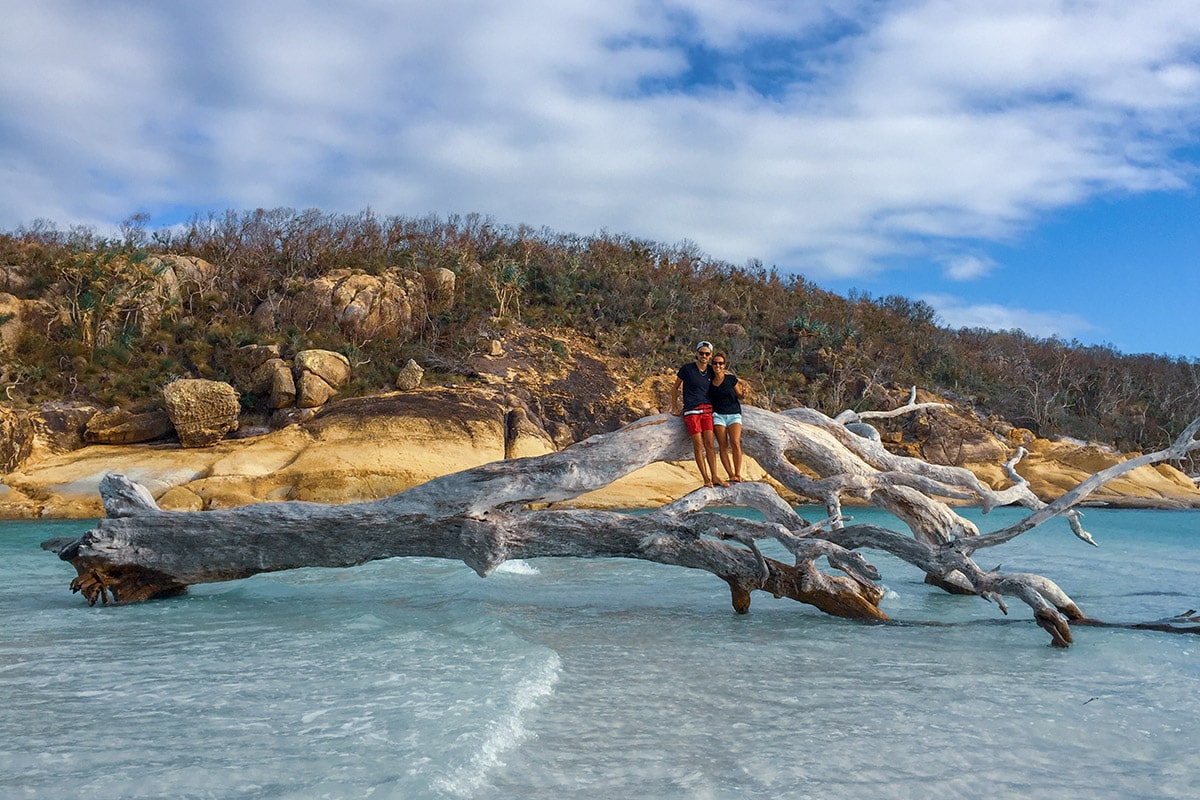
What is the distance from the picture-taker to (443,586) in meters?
11.1

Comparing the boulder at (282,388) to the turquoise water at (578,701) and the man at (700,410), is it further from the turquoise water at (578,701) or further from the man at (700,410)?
the man at (700,410)

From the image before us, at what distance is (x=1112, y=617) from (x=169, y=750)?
9.26 metres

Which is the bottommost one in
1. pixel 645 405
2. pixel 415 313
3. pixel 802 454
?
pixel 802 454

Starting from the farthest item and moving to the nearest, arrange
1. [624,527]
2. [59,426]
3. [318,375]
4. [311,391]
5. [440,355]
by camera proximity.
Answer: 1. [440,355]
2. [318,375]
3. [311,391]
4. [59,426]
5. [624,527]

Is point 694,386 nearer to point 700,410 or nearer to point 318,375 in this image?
point 700,410

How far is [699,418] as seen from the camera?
8641 mm

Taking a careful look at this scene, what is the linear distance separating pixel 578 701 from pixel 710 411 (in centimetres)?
379

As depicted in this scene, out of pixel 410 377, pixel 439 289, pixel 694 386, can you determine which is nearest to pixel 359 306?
pixel 439 289

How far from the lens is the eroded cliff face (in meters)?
21.0

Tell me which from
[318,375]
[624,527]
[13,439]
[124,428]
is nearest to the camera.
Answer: [624,527]

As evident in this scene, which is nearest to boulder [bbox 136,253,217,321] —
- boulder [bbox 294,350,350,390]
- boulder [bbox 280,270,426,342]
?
boulder [bbox 280,270,426,342]

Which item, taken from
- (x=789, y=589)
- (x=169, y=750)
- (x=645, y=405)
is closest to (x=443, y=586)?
(x=789, y=589)

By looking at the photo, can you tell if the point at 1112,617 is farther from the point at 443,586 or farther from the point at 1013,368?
the point at 1013,368

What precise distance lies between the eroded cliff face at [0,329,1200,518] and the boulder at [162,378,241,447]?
0.64 m
